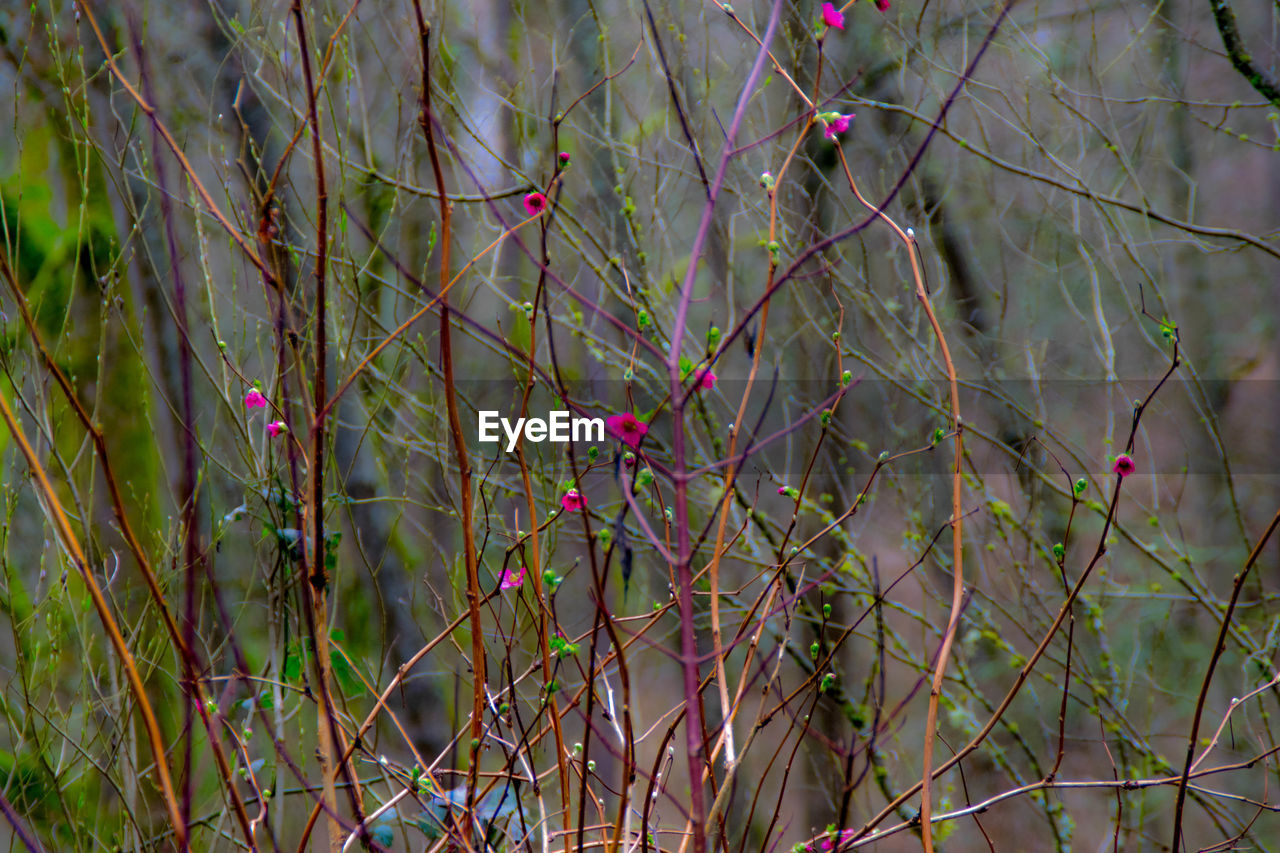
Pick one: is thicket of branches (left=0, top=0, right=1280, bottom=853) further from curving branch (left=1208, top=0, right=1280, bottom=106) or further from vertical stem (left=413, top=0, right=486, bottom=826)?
vertical stem (left=413, top=0, right=486, bottom=826)

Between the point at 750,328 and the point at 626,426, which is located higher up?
the point at 750,328

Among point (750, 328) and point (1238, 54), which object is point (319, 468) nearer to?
point (750, 328)

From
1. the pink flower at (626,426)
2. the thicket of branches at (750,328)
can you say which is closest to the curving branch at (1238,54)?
the thicket of branches at (750,328)

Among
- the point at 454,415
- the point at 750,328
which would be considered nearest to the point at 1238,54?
the point at 750,328

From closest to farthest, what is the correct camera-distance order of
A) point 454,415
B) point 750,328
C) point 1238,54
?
point 454,415, point 1238,54, point 750,328

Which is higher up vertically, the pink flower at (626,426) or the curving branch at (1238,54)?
the curving branch at (1238,54)

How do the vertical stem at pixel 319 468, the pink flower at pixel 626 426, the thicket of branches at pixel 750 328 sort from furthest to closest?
the thicket of branches at pixel 750 328, the pink flower at pixel 626 426, the vertical stem at pixel 319 468

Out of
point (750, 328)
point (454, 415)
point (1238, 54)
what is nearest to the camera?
point (454, 415)

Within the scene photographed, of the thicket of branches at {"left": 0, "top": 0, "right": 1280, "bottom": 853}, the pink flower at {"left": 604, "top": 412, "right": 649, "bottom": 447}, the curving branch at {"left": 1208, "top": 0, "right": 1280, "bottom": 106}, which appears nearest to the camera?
the pink flower at {"left": 604, "top": 412, "right": 649, "bottom": 447}

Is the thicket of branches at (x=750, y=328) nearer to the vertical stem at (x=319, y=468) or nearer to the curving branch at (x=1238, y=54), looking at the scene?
the curving branch at (x=1238, y=54)

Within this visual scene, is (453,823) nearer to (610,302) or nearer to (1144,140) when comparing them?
(610,302)

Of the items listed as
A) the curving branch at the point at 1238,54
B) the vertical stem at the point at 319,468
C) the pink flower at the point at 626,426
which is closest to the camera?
the vertical stem at the point at 319,468

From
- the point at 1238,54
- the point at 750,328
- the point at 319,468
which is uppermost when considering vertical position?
the point at 1238,54

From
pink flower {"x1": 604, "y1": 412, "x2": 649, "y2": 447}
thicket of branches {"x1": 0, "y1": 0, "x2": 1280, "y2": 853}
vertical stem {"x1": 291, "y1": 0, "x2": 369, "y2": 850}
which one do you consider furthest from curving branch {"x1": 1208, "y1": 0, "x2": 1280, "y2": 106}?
vertical stem {"x1": 291, "y1": 0, "x2": 369, "y2": 850}
